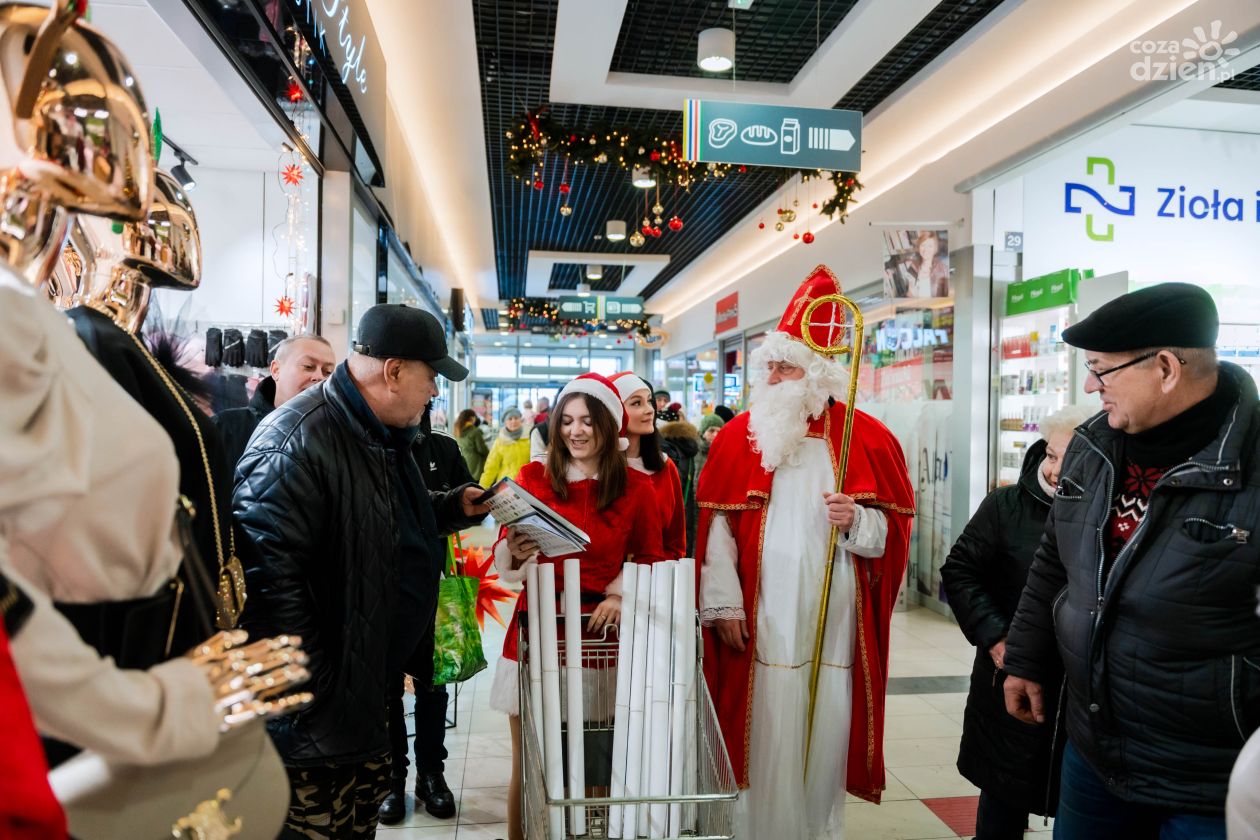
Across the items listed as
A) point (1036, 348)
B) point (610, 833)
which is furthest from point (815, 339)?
point (1036, 348)

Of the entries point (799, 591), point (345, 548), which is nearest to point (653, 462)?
point (799, 591)

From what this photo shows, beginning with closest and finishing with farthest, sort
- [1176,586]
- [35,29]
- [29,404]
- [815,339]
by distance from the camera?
[29,404]
[35,29]
[1176,586]
[815,339]

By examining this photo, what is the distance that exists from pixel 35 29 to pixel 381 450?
3.86 feet

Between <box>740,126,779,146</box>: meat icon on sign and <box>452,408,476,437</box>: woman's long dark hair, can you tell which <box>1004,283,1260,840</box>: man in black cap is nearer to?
<box>740,126,779,146</box>: meat icon on sign

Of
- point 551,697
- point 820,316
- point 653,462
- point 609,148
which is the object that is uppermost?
point 609,148

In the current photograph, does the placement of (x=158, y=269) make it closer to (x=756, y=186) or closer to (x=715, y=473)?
(x=715, y=473)

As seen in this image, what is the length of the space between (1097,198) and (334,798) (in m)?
6.27

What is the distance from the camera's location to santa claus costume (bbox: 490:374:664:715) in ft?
8.04

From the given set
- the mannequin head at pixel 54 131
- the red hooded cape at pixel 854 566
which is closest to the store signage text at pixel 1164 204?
the red hooded cape at pixel 854 566

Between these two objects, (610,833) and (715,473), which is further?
(715,473)

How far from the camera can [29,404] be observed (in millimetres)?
534

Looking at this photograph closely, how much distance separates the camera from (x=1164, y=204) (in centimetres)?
579

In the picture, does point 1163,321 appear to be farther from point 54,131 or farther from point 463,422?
point 463,422

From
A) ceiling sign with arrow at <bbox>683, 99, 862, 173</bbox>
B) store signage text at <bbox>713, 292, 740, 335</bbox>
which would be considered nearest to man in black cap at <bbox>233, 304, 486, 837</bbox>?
ceiling sign with arrow at <bbox>683, 99, 862, 173</bbox>
